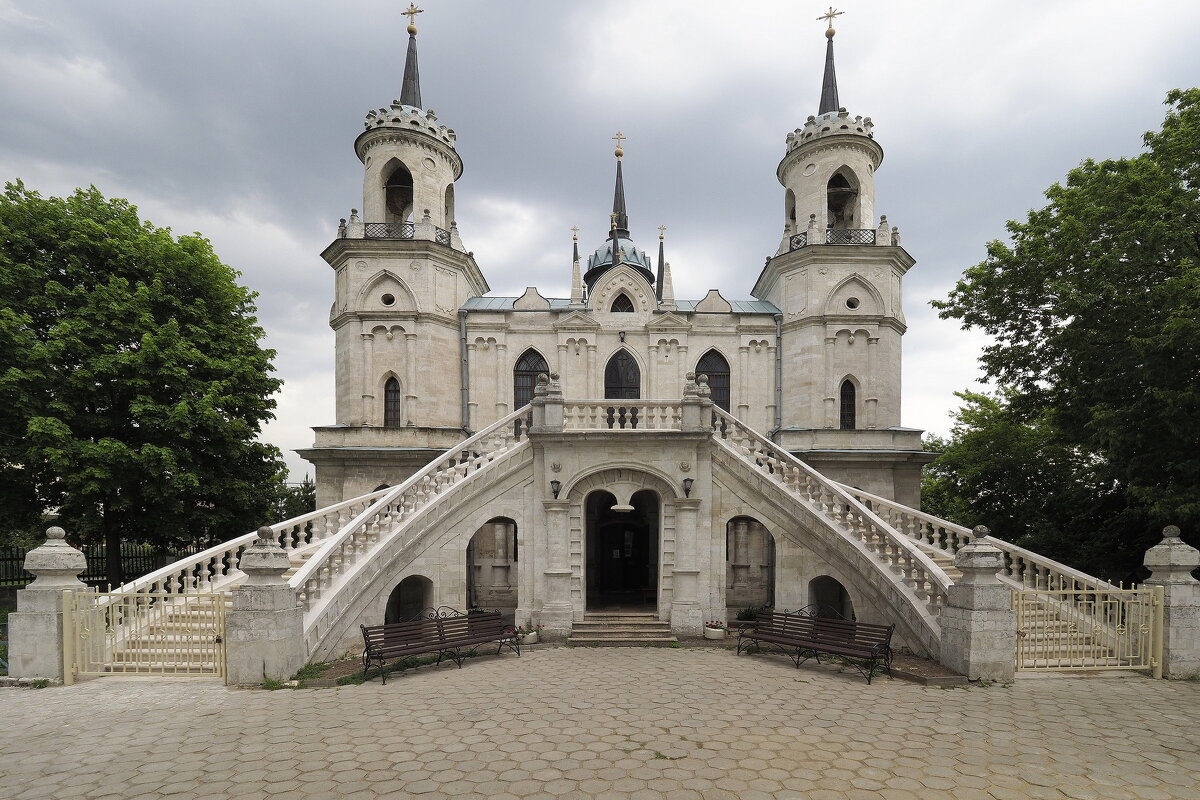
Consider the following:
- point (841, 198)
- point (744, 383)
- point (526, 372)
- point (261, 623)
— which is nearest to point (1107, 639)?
point (744, 383)

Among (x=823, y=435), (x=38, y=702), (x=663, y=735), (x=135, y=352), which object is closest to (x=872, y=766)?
(x=663, y=735)

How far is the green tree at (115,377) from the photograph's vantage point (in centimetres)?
1520

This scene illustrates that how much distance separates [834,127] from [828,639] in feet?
65.7

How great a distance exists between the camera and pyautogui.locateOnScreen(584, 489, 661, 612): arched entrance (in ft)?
62.9

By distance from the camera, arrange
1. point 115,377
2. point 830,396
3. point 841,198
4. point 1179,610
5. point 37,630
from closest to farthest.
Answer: point 37,630, point 1179,610, point 115,377, point 830,396, point 841,198

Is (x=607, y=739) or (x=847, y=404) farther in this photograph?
(x=847, y=404)

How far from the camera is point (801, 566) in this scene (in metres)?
13.7

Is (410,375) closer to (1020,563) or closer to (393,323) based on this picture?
(393,323)

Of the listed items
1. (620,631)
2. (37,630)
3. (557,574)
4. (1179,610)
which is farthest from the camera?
(557,574)

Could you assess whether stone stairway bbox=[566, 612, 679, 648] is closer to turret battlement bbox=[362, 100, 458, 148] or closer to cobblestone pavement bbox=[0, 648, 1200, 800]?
cobblestone pavement bbox=[0, 648, 1200, 800]

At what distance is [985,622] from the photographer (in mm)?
9805

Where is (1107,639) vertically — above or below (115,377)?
below

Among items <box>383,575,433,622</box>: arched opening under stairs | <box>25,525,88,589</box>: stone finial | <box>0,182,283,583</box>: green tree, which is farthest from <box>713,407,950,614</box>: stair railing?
<box>0,182,283,583</box>: green tree

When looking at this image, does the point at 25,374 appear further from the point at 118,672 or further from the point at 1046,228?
the point at 1046,228
